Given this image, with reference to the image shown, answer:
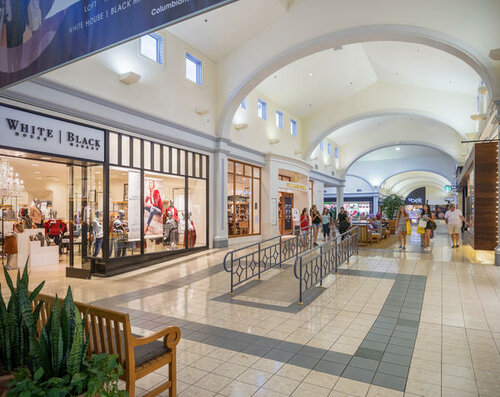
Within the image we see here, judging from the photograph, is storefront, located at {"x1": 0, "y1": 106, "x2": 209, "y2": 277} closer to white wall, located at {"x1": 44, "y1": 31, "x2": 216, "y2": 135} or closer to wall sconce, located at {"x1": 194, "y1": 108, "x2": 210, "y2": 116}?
white wall, located at {"x1": 44, "y1": 31, "x2": 216, "y2": 135}

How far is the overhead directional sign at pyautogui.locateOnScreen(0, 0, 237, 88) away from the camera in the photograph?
2.55 meters

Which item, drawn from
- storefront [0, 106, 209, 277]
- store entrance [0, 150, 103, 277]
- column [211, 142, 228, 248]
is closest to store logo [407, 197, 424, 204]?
column [211, 142, 228, 248]

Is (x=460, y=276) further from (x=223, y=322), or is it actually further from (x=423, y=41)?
(x=423, y=41)

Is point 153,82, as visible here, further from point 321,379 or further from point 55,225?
point 321,379

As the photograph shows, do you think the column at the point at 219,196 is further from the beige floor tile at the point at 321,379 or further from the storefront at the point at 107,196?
the beige floor tile at the point at 321,379

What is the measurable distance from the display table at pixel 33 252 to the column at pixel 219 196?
4.91 meters

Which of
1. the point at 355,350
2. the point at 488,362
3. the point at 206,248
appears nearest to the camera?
the point at 488,362

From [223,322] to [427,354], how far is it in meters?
2.35

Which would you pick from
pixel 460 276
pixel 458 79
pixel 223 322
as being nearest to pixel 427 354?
pixel 223 322

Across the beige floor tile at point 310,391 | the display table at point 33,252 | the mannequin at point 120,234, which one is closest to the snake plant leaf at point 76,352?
the beige floor tile at point 310,391

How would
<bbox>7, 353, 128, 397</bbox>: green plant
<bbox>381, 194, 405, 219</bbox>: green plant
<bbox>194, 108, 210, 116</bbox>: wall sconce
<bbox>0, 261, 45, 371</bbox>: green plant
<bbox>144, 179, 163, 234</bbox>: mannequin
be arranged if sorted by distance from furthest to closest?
<bbox>381, 194, 405, 219</bbox>: green plant < <bbox>194, 108, 210, 116</bbox>: wall sconce < <bbox>144, 179, 163, 234</bbox>: mannequin < <bbox>0, 261, 45, 371</bbox>: green plant < <bbox>7, 353, 128, 397</bbox>: green plant

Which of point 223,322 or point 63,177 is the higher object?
point 63,177

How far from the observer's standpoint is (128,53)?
321 inches

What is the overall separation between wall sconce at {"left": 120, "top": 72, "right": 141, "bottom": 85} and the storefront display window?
5.67m
